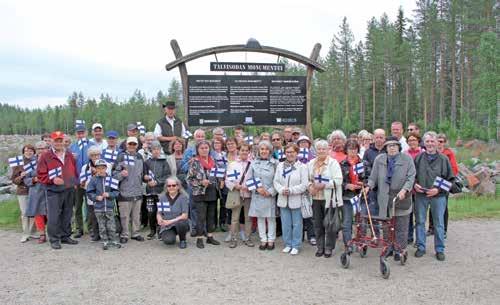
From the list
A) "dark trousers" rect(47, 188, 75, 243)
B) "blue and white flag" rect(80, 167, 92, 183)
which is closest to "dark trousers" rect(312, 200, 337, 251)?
"blue and white flag" rect(80, 167, 92, 183)

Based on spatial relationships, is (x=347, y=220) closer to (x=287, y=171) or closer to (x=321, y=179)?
(x=321, y=179)

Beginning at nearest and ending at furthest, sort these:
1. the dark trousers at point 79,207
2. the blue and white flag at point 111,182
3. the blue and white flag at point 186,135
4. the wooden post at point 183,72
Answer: the blue and white flag at point 111,182, the dark trousers at point 79,207, the blue and white flag at point 186,135, the wooden post at point 183,72

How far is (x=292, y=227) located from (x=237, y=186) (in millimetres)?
1220

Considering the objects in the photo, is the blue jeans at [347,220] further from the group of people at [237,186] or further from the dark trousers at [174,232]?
the dark trousers at [174,232]

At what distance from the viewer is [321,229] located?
7.05 metres

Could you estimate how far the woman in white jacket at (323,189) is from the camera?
269 inches

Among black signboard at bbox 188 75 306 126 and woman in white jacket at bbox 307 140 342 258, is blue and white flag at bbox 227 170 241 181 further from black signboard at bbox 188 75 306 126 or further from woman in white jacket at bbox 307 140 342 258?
black signboard at bbox 188 75 306 126

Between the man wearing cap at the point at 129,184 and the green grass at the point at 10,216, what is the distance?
2935mm

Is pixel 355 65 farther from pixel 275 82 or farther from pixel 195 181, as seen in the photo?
pixel 195 181

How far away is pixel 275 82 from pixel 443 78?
35113 millimetres

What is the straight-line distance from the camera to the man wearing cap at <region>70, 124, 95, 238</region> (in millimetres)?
8516

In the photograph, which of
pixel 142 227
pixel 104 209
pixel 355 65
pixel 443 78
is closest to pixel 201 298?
pixel 104 209

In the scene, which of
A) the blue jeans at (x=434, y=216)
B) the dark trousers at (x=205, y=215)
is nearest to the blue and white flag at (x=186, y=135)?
the dark trousers at (x=205, y=215)

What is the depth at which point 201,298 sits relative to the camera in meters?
5.18
